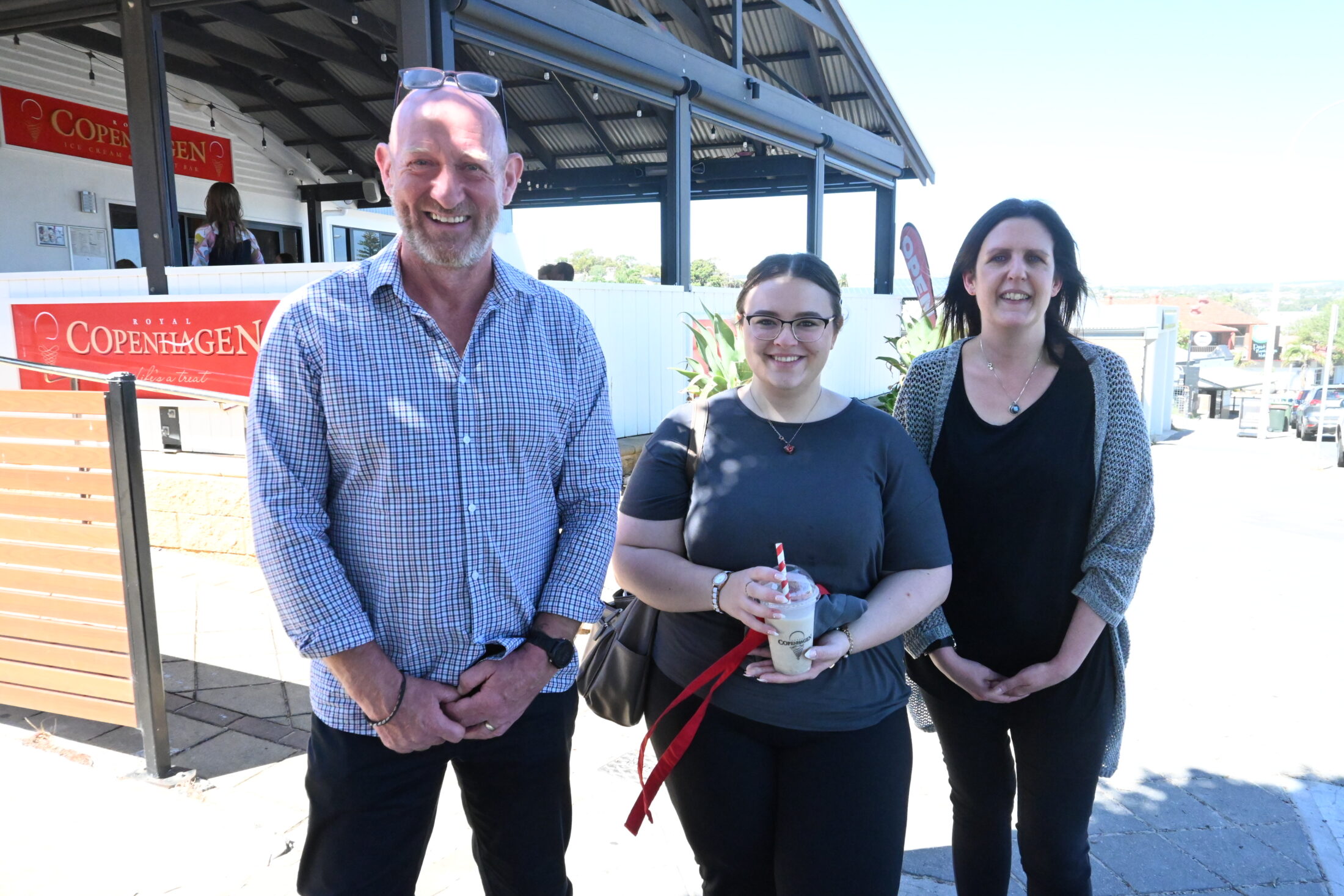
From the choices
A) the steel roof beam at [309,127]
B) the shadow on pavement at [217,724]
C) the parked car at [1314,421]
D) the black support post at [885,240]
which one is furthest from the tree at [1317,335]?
the shadow on pavement at [217,724]

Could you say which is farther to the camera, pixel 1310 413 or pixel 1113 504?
pixel 1310 413

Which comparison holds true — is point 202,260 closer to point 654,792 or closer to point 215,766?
point 215,766

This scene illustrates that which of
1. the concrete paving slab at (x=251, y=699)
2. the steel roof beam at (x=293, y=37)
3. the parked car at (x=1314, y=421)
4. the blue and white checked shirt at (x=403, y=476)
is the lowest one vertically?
the parked car at (x=1314, y=421)

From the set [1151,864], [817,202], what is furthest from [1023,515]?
[817,202]

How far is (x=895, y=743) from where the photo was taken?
1.92 metres

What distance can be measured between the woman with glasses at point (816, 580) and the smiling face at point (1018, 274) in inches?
15.1

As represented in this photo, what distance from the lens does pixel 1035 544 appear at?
80.4 inches

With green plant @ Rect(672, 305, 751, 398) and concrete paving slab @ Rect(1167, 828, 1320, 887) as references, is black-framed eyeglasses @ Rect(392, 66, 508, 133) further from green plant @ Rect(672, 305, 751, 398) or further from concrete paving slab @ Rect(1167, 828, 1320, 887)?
green plant @ Rect(672, 305, 751, 398)

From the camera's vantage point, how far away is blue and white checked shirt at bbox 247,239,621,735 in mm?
1645

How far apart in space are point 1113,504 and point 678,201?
23.5 feet

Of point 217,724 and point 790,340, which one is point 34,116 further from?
point 790,340

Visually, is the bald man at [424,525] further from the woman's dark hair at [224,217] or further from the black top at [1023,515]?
the woman's dark hair at [224,217]

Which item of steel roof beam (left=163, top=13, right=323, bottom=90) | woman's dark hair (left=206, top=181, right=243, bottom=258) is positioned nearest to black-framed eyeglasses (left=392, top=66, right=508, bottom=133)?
woman's dark hair (left=206, top=181, right=243, bottom=258)

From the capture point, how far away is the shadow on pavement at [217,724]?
3406 millimetres
